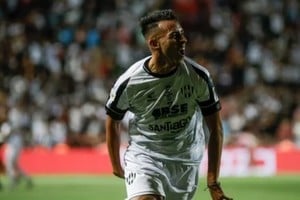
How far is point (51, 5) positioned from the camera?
73.6 ft

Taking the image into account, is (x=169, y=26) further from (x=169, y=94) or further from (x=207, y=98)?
(x=207, y=98)

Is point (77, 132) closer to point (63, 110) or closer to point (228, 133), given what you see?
point (63, 110)

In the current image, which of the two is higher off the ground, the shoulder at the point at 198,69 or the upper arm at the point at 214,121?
the shoulder at the point at 198,69

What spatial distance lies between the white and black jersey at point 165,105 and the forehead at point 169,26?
0.28 metres

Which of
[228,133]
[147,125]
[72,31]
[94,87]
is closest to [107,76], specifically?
[94,87]

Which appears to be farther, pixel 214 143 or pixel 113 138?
pixel 113 138

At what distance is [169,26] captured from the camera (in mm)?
6453

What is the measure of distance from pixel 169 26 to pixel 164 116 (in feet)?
→ 2.21

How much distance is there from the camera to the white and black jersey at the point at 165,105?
21.6 feet

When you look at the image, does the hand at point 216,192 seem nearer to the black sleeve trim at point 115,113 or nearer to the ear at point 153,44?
the black sleeve trim at point 115,113

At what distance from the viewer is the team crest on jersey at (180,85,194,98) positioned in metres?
6.59

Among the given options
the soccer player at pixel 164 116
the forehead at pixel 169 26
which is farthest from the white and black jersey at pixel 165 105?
the forehead at pixel 169 26

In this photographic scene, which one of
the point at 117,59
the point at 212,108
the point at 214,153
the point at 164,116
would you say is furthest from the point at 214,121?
the point at 117,59

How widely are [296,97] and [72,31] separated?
18.7ft
